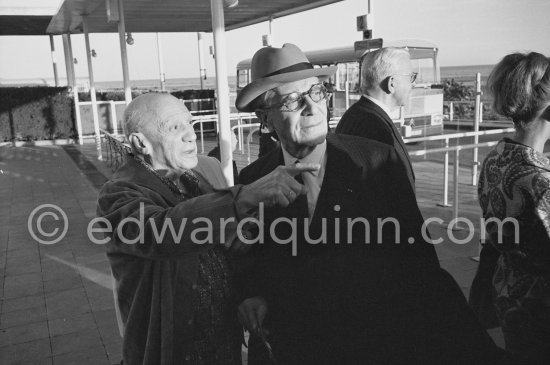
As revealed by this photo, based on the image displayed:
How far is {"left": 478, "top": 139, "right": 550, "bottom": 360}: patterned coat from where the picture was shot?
1.67 meters

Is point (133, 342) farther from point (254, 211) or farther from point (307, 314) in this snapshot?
point (254, 211)

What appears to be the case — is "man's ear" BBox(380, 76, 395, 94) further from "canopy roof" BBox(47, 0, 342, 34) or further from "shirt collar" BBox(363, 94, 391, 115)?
"canopy roof" BBox(47, 0, 342, 34)

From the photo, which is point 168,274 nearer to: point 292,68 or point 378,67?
point 292,68

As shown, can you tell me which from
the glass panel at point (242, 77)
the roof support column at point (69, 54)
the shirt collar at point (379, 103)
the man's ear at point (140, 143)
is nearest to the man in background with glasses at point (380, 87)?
the shirt collar at point (379, 103)

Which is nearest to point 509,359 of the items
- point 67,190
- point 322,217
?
point 322,217

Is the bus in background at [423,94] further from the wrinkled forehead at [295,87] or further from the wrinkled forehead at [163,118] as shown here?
the wrinkled forehead at [163,118]

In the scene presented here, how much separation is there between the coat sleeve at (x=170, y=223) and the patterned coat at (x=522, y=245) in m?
1.06

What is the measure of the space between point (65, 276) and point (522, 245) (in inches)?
180

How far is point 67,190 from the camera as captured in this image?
977 centimetres

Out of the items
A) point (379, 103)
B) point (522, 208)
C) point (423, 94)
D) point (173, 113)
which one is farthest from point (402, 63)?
point (423, 94)

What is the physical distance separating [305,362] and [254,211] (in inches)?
22.8
